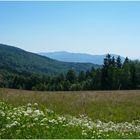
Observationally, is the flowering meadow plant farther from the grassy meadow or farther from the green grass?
the green grass

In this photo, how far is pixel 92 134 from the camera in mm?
12703

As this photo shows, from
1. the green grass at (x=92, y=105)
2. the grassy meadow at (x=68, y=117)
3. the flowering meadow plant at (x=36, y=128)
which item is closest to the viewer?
the flowering meadow plant at (x=36, y=128)

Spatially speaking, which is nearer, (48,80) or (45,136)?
(45,136)

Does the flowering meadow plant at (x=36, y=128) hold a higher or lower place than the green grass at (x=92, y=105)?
higher

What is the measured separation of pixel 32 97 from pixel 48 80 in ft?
493

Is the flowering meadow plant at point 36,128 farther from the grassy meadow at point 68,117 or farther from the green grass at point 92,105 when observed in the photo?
the green grass at point 92,105

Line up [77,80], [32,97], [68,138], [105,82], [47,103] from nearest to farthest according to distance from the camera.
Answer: [68,138]
[47,103]
[32,97]
[105,82]
[77,80]

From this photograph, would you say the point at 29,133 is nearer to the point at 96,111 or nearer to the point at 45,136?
the point at 45,136

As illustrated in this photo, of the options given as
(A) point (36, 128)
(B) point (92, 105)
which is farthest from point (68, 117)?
(B) point (92, 105)

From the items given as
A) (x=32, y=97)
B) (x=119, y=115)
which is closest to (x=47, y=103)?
(x=32, y=97)

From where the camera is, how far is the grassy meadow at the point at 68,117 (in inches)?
499

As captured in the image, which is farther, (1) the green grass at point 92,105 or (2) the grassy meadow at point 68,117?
(1) the green grass at point 92,105

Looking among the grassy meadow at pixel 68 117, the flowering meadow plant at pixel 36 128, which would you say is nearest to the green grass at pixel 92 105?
the grassy meadow at pixel 68 117

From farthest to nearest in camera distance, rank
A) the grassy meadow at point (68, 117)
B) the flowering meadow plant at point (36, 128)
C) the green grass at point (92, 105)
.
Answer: the green grass at point (92, 105) < the grassy meadow at point (68, 117) < the flowering meadow plant at point (36, 128)
